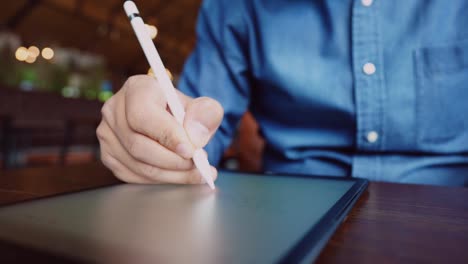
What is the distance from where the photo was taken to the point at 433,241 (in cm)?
22

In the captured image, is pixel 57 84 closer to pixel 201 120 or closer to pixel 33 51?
pixel 33 51

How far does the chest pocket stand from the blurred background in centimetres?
42

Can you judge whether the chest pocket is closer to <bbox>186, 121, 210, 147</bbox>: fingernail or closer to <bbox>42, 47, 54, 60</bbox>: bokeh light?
<bbox>186, 121, 210, 147</bbox>: fingernail

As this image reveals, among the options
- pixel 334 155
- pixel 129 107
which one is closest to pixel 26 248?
pixel 129 107

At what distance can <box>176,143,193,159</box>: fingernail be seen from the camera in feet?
1.10

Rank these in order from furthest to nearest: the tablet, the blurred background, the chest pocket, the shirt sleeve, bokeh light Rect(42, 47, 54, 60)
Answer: bokeh light Rect(42, 47, 54, 60), the blurred background, the shirt sleeve, the chest pocket, the tablet

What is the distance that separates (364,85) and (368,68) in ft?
0.08

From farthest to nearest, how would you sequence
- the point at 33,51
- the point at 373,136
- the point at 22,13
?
1. the point at 22,13
2. the point at 33,51
3. the point at 373,136

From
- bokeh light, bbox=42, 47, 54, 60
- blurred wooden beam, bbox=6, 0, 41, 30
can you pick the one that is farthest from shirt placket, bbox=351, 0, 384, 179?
blurred wooden beam, bbox=6, 0, 41, 30

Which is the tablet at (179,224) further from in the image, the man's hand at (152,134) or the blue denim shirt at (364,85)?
the blue denim shirt at (364,85)

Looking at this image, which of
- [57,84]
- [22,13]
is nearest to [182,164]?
[57,84]

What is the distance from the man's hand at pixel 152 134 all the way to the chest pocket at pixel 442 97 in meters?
0.35

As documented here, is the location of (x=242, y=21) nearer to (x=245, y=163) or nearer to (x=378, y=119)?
(x=378, y=119)

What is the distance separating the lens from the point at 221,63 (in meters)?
0.68
